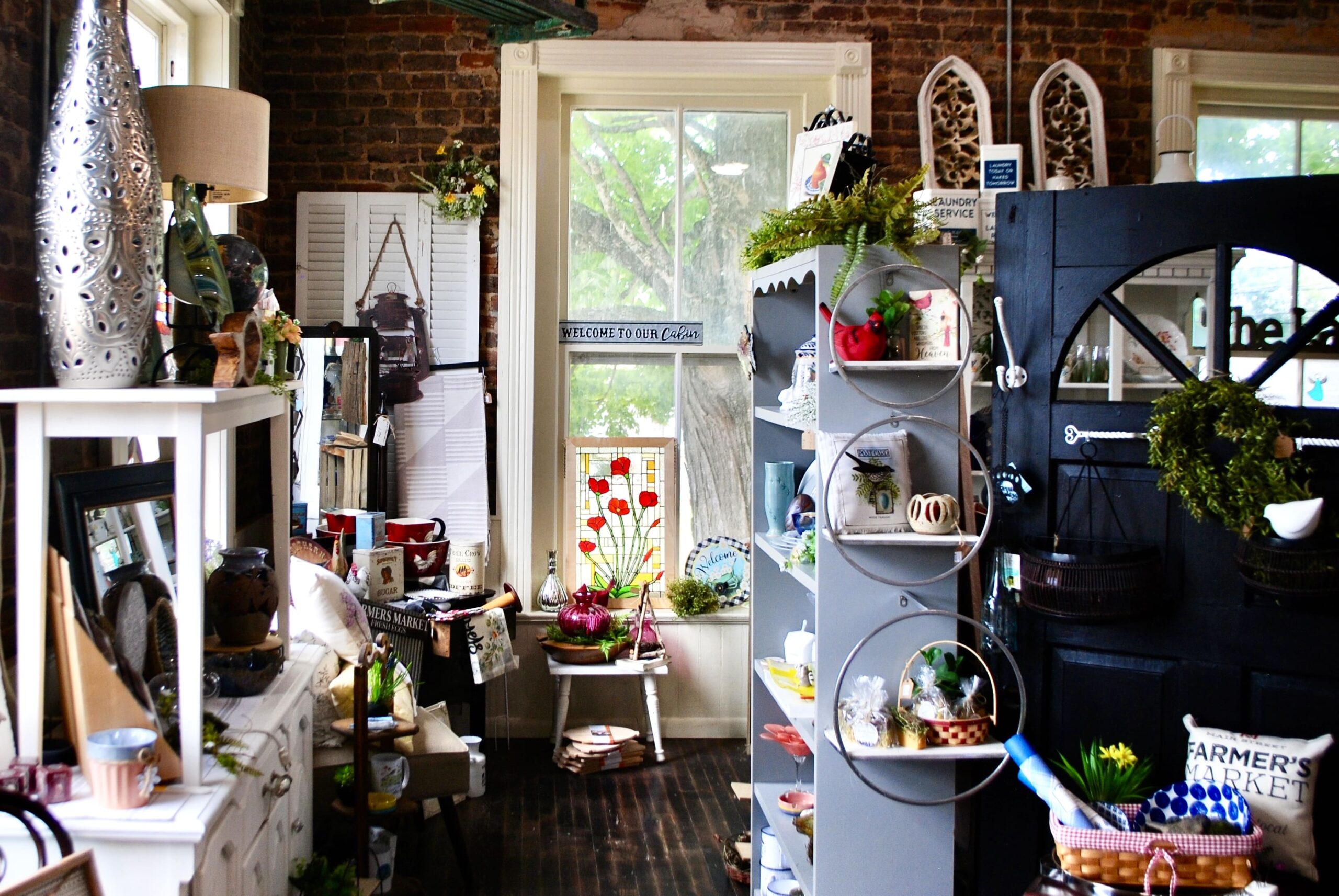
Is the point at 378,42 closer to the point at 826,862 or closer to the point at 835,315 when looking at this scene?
the point at 835,315

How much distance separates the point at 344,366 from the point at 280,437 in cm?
172

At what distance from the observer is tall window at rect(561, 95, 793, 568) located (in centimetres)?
506

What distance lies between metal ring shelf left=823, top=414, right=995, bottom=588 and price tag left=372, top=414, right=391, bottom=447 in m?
2.52

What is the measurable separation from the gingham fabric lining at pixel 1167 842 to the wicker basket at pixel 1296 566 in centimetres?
53

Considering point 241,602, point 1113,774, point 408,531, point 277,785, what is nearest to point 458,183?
point 408,531

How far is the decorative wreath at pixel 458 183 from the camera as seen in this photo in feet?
15.6

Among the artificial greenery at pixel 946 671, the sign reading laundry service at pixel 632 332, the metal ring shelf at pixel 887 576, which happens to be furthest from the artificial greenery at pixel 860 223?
the sign reading laundry service at pixel 632 332

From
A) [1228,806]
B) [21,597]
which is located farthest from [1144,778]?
[21,597]

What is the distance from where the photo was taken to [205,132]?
2629 millimetres

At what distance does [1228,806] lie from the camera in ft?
8.13

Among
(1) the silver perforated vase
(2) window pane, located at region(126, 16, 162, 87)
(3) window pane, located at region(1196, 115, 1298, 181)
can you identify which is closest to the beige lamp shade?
(1) the silver perforated vase

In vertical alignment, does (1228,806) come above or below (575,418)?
below

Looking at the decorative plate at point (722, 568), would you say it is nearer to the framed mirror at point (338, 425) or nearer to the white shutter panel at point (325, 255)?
the framed mirror at point (338, 425)

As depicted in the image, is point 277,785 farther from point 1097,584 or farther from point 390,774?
point 1097,584
